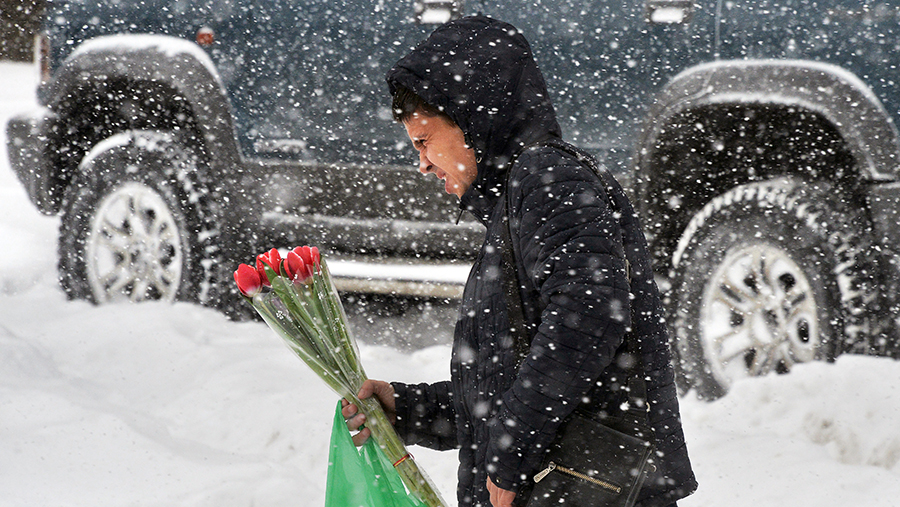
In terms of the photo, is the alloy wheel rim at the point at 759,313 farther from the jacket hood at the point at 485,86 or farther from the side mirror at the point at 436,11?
the jacket hood at the point at 485,86

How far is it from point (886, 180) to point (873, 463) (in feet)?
3.50

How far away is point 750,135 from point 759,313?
Answer: 72 cm

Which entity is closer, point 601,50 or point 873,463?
point 873,463

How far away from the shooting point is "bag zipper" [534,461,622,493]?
4.45 feet

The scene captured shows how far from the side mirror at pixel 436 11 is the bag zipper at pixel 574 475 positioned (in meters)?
2.49

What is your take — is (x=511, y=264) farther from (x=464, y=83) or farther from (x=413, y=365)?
(x=413, y=365)

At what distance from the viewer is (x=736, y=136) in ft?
11.0

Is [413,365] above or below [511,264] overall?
below

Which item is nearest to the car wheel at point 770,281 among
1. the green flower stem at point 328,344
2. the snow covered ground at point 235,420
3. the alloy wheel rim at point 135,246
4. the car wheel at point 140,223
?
the snow covered ground at point 235,420

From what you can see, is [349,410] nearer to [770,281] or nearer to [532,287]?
[532,287]

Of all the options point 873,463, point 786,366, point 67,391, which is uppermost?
point 786,366

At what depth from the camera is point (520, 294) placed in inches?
57.4

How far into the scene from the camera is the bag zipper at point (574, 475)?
4.45 feet

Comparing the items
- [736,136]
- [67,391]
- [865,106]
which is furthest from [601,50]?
[67,391]
